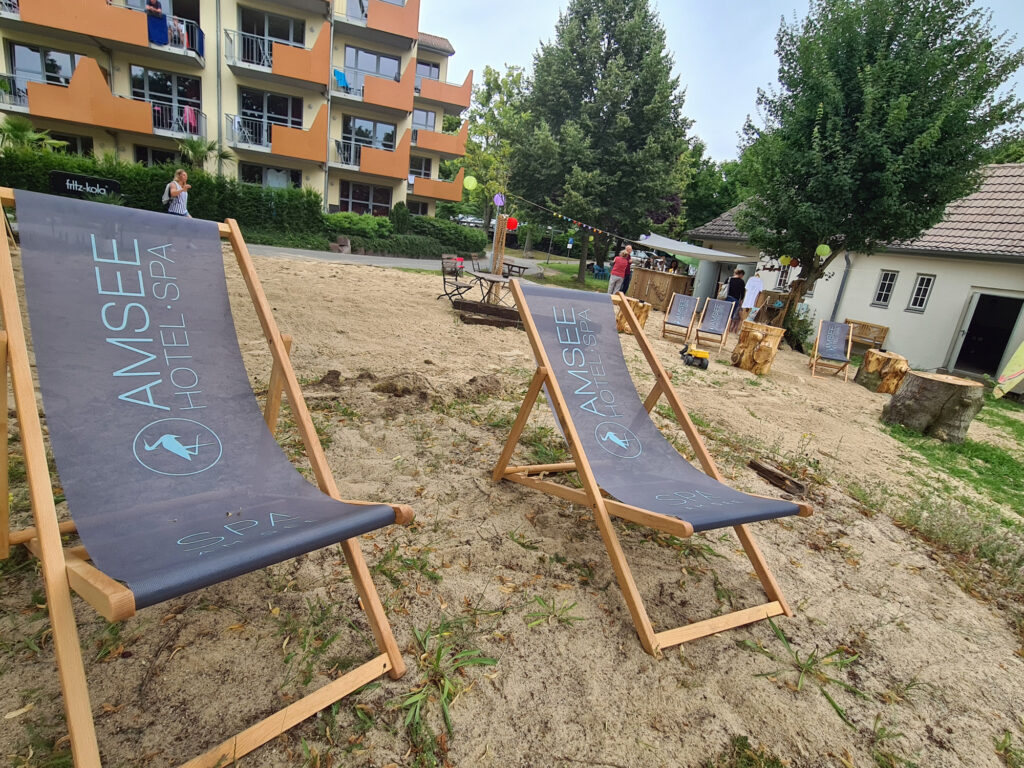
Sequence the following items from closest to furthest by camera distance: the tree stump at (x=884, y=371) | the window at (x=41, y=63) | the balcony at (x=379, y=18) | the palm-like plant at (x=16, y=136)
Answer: the tree stump at (x=884, y=371) < the palm-like plant at (x=16, y=136) < the window at (x=41, y=63) < the balcony at (x=379, y=18)

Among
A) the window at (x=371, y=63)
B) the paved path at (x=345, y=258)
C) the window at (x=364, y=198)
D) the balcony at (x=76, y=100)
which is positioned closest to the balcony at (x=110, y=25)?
the balcony at (x=76, y=100)

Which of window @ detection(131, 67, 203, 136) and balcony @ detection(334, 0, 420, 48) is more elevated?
balcony @ detection(334, 0, 420, 48)

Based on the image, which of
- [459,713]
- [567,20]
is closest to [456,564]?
[459,713]

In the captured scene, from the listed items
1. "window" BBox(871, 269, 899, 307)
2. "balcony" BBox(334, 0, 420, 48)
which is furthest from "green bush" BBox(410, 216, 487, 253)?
"window" BBox(871, 269, 899, 307)

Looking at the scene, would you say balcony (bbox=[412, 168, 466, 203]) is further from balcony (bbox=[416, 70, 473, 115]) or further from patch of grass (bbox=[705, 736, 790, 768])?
patch of grass (bbox=[705, 736, 790, 768])

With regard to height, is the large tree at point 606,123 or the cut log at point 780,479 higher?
the large tree at point 606,123

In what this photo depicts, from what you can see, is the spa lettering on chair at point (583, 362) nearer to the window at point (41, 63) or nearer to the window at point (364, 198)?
the window at point (364, 198)

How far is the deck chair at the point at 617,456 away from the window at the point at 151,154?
1835 cm

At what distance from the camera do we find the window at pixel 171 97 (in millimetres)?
15609

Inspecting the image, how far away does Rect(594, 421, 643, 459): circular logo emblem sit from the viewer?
8.44 ft

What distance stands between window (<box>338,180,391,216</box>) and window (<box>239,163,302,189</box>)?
1.74m

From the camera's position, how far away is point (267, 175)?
1744 cm

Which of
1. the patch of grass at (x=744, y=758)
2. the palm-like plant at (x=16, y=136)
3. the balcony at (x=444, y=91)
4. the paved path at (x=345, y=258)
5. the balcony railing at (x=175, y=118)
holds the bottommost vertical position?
the patch of grass at (x=744, y=758)

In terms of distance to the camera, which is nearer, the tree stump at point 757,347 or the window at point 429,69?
the tree stump at point 757,347
